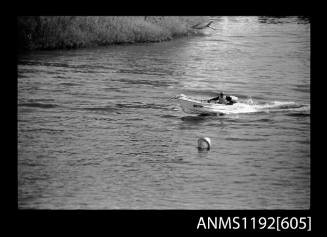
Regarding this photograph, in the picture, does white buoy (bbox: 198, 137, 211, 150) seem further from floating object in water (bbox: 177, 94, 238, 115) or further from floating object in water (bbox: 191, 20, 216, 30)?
floating object in water (bbox: 191, 20, 216, 30)

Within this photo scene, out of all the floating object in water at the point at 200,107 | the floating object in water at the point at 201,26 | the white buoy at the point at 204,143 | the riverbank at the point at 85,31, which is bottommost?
the white buoy at the point at 204,143

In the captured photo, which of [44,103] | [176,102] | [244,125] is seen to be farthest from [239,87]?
[44,103]

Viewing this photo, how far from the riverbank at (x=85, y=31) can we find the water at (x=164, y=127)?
1.50 meters

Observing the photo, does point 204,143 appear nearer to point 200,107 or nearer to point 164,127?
point 164,127

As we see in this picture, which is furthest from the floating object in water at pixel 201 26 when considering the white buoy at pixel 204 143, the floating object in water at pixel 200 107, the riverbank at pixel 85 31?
the white buoy at pixel 204 143

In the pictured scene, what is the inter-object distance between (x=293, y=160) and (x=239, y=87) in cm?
1884

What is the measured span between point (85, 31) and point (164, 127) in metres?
26.1

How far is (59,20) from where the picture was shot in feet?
212

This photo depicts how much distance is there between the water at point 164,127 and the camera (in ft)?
98.8

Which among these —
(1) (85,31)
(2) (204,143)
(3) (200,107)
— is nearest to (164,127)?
(3) (200,107)

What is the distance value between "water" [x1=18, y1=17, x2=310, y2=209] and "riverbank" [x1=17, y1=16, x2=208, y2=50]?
150 cm

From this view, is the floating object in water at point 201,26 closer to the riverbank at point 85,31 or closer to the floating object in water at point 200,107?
the riverbank at point 85,31

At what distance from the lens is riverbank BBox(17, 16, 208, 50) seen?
207ft
